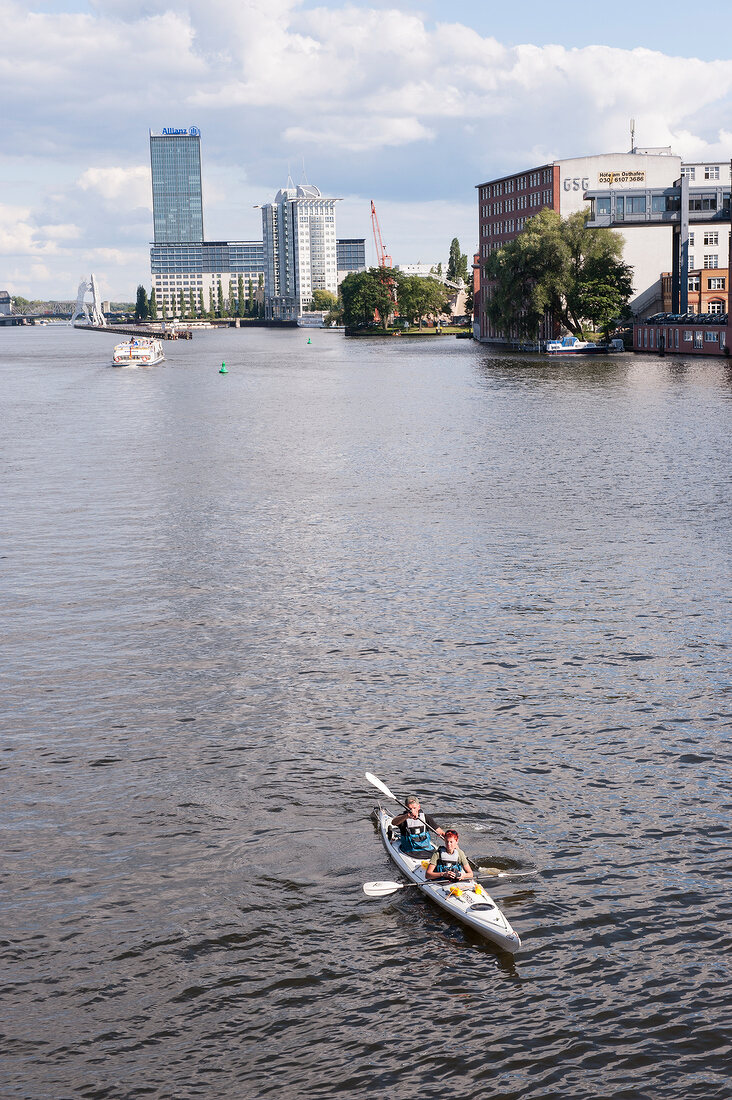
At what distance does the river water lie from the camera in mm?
20219

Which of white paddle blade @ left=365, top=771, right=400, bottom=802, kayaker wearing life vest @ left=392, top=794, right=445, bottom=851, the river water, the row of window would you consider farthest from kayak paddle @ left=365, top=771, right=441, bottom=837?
the row of window

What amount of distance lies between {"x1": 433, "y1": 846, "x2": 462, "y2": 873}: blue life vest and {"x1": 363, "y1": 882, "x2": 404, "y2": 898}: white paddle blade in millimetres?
953

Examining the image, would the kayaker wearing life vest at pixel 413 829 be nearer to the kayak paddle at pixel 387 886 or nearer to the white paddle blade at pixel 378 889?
the kayak paddle at pixel 387 886

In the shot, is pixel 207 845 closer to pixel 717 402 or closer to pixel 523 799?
pixel 523 799

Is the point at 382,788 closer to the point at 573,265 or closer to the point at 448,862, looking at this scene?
the point at 448,862

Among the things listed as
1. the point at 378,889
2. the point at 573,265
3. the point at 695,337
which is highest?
the point at 573,265

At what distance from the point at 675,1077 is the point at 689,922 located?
457 centimetres

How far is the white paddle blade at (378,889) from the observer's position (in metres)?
24.7

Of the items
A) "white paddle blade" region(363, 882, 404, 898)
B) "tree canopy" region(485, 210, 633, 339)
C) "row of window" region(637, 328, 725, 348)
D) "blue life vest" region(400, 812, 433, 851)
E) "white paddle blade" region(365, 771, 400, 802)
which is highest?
"tree canopy" region(485, 210, 633, 339)

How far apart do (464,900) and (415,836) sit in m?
2.63

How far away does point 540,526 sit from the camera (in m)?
61.0

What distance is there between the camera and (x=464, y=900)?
77.7 feet

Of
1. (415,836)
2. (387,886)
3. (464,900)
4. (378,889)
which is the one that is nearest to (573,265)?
(415,836)

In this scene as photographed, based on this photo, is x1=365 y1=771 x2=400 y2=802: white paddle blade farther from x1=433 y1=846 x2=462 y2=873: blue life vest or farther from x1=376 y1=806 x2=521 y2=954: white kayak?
x1=433 y1=846 x2=462 y2=873: blue life vest
